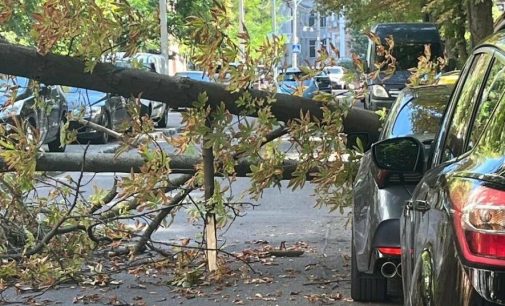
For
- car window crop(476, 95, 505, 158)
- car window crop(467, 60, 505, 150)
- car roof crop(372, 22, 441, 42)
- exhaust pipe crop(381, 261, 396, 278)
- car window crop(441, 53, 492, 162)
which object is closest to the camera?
car window crop(476, 95, 505, 158)

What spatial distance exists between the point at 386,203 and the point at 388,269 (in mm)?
428

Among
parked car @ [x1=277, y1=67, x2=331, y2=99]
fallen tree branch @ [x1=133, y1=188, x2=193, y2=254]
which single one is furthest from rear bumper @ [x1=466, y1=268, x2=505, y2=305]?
fallen tree branch @ [x1=133, y1=188, x2=193, y2=254]

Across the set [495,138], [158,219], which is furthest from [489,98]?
[158,219]

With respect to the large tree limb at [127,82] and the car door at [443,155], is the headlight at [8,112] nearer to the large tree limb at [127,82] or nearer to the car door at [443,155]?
the large tree limb at [127,82]

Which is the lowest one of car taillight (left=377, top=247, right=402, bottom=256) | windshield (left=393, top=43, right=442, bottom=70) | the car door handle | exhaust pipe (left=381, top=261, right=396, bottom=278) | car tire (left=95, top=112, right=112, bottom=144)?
exhaust pipe (left=381, top=261, right=396, bottom=278)

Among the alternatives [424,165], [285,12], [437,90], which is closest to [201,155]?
[437,90]

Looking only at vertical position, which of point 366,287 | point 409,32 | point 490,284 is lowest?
point 366,287

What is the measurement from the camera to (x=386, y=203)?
4586 millimetres

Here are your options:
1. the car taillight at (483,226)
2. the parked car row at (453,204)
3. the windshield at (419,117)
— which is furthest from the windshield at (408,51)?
the car taillight at (483,226)

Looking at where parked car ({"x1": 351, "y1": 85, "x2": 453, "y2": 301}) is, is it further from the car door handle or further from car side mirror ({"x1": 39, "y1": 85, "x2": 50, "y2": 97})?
car side mirror ({"x1": 39, "y1": 85, "x2": 50, "y2": 97})

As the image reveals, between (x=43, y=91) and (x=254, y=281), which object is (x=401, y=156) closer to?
(x=254, y=281)

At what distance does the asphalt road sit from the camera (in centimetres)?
576

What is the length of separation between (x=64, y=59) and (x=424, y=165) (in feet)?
10.2

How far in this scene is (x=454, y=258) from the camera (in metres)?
2.23
